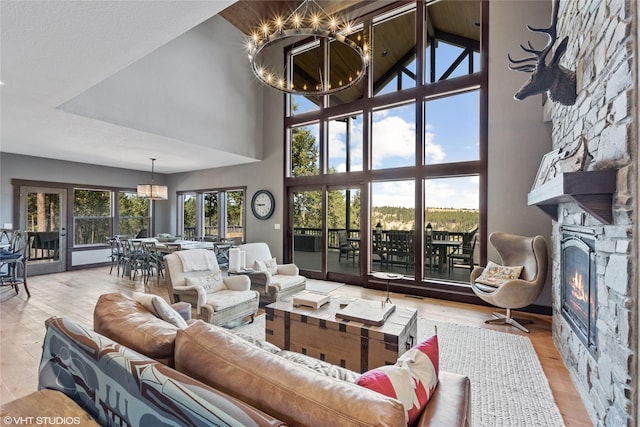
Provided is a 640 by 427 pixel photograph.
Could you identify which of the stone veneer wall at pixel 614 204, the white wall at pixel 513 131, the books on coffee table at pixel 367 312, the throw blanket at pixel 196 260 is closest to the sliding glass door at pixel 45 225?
the throw blanket at pixel 196 260

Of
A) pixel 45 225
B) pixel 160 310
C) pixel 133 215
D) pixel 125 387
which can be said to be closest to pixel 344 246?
pixel 160 310

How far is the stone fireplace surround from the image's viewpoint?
1.55 metres

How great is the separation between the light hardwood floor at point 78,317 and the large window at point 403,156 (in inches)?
29.9

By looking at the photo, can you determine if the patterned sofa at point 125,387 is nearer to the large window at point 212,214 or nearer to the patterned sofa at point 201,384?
the patterned sofa at point 201,384

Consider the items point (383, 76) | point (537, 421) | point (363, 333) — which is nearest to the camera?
point (537, 421)

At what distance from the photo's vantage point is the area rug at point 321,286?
5341 millimetres

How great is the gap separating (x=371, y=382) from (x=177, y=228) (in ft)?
30.0

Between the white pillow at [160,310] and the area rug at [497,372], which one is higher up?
the white pillow at [160,310]

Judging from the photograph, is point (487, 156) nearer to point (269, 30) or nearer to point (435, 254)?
point (435, 254)

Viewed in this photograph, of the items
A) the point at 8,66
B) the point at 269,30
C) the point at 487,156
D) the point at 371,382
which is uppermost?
the point at 269,30

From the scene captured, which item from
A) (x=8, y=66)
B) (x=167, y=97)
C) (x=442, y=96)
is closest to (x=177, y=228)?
(x=167, y=97)

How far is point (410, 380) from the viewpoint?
1027mm

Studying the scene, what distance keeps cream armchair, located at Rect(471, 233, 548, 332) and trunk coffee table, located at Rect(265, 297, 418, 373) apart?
1.65 m

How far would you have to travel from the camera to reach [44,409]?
121 centimetres
